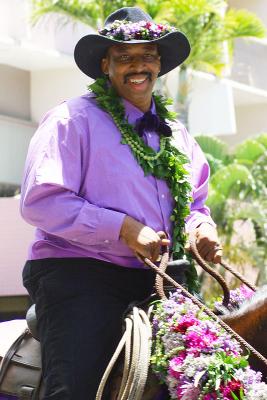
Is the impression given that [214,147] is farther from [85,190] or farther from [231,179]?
[85,190]

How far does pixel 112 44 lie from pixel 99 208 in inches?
33.5

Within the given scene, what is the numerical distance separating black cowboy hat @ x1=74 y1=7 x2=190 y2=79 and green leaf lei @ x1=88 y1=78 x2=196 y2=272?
0.15 m

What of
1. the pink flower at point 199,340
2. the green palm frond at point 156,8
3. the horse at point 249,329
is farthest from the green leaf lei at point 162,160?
the green palm frond at point 156,8

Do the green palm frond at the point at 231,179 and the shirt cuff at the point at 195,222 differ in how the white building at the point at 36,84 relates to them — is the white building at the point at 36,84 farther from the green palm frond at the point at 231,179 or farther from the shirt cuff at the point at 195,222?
the shirt cuff at the point at 195,222

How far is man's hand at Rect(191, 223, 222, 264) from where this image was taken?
186 inches

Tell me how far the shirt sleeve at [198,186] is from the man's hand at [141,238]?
25.6 inches

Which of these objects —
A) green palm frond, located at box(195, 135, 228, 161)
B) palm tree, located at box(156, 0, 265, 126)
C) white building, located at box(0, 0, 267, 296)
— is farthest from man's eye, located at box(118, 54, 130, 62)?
white building, located at box(0, 0, 267, 296)

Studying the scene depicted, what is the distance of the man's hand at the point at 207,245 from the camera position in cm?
472

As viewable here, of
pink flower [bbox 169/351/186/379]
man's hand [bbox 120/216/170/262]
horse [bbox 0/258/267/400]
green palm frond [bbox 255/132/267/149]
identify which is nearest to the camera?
pink flower [bbox 169/351/186/379]

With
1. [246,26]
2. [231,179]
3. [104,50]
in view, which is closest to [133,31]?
[104,50]

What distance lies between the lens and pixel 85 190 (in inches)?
175

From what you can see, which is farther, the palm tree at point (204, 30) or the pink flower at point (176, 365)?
the palm tree at point (204, 30)

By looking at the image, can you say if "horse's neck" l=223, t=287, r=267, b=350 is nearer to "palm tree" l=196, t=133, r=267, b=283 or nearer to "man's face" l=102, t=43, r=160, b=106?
"man's face" l=102, t=43, r=160, b=106

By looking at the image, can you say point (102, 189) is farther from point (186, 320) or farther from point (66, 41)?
point (66, 41)
